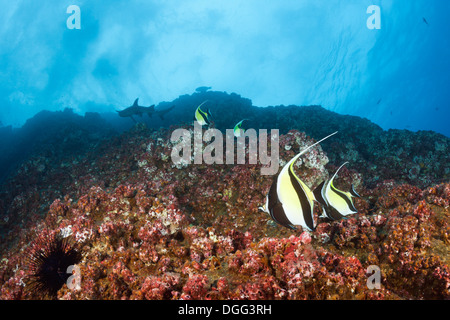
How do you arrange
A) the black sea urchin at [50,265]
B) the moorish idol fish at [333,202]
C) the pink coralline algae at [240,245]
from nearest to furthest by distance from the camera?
the pink coralline algae at [240,245] → the moorish idol fish at [333,202] → the black sea urchin at [50,265]

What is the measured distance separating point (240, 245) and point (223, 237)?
28cm

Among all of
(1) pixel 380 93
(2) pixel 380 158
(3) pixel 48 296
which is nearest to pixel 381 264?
(3) pixel 48 296

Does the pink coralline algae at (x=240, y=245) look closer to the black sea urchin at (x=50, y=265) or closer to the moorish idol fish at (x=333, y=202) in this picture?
the black sea urchin at (x=50, y=265)

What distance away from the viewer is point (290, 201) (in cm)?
179

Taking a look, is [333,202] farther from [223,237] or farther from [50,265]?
[50,265]

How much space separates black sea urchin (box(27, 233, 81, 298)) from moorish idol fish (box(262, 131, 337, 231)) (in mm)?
2767

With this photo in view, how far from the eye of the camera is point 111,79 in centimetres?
4322

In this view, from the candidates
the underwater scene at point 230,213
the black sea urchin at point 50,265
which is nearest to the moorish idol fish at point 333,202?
the underwater scene at point 230,213

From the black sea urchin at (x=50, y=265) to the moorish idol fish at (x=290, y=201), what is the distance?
9.08 feet

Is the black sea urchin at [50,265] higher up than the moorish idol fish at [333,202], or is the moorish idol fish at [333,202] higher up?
the moorish idol fish at [333,202]

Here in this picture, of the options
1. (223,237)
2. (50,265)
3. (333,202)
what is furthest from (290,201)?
(50,265)

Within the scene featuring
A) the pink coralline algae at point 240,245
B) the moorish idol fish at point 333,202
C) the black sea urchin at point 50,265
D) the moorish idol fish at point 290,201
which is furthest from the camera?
the black sea urchin at point 50,265

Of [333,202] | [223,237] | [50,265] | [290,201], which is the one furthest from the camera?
[223,237]

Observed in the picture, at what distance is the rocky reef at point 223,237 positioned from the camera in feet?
6.95
